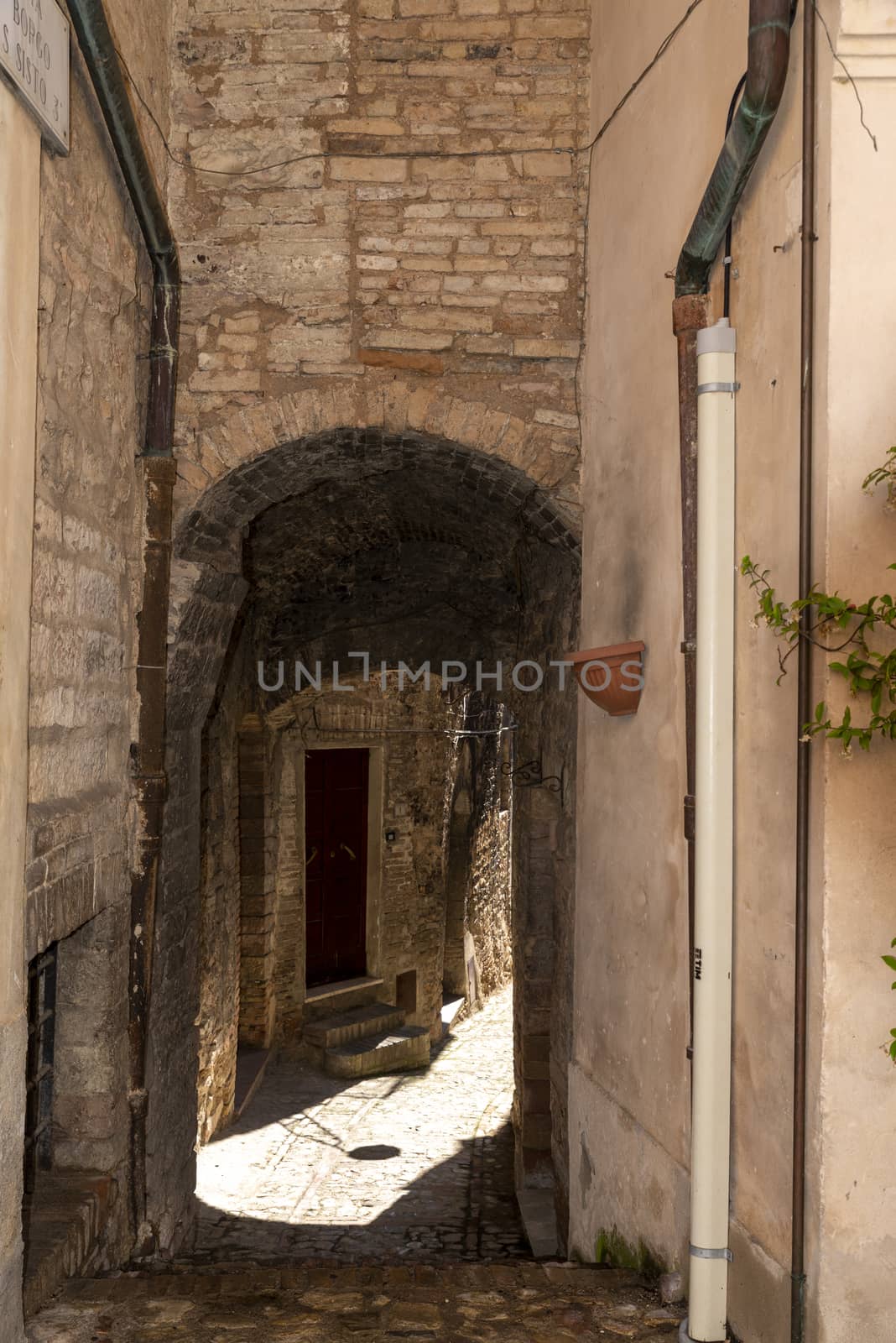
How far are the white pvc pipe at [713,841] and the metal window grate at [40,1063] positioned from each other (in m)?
2.20

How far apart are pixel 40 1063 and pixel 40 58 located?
3110 millimetres

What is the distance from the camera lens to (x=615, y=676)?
11.6 ft

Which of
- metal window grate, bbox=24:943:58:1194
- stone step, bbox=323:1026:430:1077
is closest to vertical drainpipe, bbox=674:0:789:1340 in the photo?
metal window grate, bbox=24:943:58:1194

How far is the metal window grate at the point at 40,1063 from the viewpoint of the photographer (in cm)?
381

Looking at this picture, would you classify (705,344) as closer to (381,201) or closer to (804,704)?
(804,704)

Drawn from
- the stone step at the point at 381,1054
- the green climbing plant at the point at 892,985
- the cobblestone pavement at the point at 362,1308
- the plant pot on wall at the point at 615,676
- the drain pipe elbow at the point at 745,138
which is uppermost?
the drain pipe elbow at the point at 745,138

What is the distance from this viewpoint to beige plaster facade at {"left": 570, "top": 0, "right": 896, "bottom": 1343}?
7.74 feet

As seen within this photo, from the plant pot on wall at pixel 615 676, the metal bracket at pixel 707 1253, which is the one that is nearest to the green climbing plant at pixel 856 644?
the metal bracket at pixel 707 1253

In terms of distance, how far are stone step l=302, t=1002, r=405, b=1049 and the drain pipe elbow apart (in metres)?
7.68

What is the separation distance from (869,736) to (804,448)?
63cm

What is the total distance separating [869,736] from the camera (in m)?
2.25

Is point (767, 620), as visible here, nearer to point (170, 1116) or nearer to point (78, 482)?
point (78, 482)

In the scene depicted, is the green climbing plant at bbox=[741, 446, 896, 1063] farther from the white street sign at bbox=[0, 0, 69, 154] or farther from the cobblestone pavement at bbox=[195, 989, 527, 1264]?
the cobblestone pavement at bbox=[195, 989, 527, 1264]

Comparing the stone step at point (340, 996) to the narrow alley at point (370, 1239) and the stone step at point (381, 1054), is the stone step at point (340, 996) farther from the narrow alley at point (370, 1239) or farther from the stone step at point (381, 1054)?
the narrow alley at point (370, 1239)
